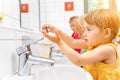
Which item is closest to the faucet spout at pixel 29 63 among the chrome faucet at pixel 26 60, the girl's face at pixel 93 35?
the chrome faucet at pixel 26 60

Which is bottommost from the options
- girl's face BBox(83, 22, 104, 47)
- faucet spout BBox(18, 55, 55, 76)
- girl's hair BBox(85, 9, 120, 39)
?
faucet spout BBox(18, 55, 55, 76)

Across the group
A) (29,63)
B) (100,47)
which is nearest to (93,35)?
(100,47)

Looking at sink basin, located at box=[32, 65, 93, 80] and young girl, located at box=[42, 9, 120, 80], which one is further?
Result: sink basin, located at box=[32, 65, 93, 80]

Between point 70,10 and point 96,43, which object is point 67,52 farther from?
point 70,10

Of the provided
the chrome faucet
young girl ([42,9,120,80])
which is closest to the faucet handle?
the chrome faucet

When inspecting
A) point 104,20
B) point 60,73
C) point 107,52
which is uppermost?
point 104,20

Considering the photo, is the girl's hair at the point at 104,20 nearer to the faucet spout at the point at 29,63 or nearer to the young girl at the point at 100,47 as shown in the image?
the young girl at the point at 100,47

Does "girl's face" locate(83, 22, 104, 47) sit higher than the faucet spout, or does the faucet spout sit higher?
"girl's face" locate(83, 22, 104, 47)

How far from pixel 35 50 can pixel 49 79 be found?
247 millimetres

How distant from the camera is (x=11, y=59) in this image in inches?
34.7

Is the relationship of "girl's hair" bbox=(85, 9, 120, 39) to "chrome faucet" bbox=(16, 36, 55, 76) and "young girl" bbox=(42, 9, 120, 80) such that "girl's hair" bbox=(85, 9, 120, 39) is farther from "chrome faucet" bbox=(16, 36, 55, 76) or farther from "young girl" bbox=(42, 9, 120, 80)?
"chrome faucet" bbox=(16, 36, 55, 76)

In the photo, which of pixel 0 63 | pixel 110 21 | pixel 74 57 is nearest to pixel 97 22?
pixel 110 21

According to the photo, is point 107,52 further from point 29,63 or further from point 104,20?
point 29,63

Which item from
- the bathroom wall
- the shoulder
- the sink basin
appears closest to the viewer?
the bathroom wall
